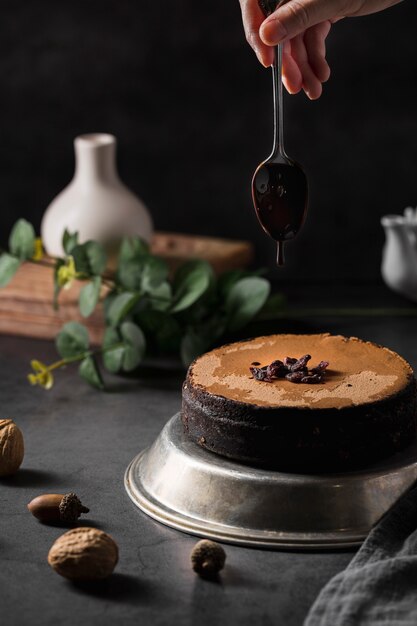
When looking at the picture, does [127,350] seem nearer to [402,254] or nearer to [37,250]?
[37,250]

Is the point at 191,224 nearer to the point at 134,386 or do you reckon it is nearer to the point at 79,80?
the point at 79,80

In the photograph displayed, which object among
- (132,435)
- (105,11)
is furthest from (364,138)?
(132,435)

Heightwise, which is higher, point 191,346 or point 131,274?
point 131,274

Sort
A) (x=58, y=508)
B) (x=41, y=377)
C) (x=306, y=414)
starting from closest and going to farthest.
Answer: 1. (x=306, y=414)
2. (x=58, y=508)
3. (x=41, y=377)

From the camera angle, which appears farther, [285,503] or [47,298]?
[47,298]

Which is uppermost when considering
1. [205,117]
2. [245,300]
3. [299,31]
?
[299,31]

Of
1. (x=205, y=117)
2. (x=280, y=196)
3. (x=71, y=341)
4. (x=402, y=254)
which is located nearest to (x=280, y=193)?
(x=280, y=196)

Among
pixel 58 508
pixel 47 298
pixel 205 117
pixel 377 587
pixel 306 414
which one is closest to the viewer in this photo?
pixel 377 587
